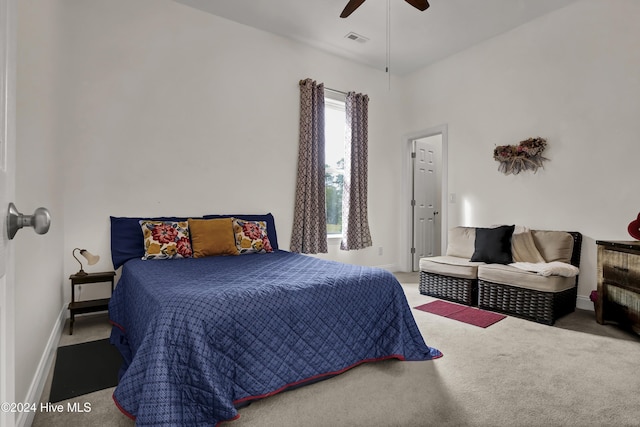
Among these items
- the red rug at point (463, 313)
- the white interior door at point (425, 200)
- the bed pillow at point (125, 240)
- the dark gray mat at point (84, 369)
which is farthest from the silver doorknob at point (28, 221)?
the white interior door at point (425, 200)

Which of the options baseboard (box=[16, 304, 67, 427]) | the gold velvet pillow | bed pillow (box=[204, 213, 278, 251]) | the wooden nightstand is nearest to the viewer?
baseboard (box=[16, 304, 67, 427])

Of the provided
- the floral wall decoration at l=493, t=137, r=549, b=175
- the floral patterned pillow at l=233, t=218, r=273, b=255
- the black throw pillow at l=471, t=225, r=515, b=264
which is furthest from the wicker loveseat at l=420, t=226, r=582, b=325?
the floral patterned pillow at l=233, t=218, r=273, b=255

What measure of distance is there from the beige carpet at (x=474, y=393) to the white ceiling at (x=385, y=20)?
322 centimetres

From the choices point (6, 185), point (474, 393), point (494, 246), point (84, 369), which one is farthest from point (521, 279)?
point (6, 185)

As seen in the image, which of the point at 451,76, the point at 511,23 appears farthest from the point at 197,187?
the point at 511,23

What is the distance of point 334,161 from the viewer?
4863 millimetres

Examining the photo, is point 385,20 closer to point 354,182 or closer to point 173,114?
point 354,182

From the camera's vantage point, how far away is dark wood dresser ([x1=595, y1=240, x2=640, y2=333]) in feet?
8.60

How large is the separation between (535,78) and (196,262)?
12.9ft

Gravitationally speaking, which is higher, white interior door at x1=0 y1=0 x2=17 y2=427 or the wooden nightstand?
white interior door at x1=0 y1=0 x2=17 y2=427

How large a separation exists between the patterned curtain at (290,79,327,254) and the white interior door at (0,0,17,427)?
143 inches

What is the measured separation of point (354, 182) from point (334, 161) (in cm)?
41

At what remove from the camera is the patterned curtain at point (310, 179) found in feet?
14.1

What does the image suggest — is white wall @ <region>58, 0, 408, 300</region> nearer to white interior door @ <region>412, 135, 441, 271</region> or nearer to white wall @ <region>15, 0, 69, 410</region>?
white wall @ <region>15, 0, 69, 410</region>
